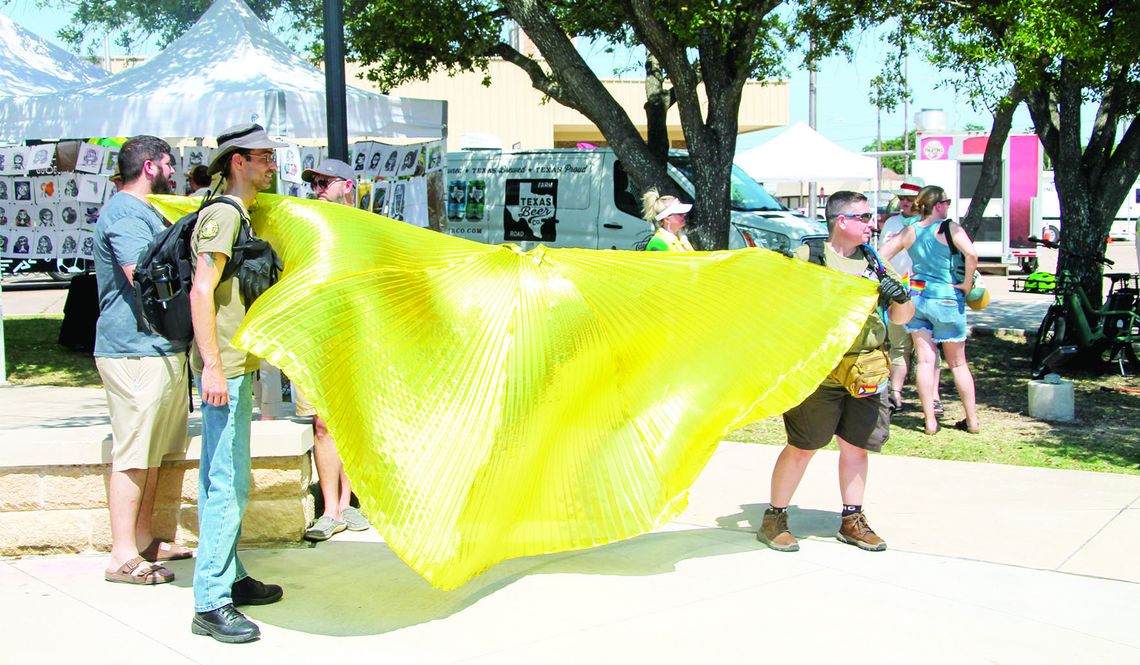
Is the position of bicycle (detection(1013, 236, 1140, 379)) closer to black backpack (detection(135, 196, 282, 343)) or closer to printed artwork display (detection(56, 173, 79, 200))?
black backpack (detection(135, 196, 282, 343))

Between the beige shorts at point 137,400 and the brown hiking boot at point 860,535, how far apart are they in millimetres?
3203

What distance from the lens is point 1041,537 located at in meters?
5.54

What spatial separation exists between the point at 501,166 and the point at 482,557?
496 inches

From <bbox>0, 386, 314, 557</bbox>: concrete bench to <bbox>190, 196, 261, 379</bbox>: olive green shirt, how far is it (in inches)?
37.8

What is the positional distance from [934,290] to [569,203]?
26.8 ft

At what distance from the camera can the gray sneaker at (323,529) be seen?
538 centimetres

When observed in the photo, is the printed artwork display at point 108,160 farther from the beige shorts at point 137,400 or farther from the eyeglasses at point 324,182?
the beige shorts at point 137,400

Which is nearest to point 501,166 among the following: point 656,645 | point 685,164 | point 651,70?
point 685,164

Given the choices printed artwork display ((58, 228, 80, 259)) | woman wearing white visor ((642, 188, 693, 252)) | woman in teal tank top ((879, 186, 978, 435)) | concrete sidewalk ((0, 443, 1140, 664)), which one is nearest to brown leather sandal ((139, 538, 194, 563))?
concrete sidewalk ((0, 443, 1140, 664))

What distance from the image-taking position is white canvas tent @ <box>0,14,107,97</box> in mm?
13242

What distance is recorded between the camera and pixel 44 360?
1198 centimetres

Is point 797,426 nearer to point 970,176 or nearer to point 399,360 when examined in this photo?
point 399,360

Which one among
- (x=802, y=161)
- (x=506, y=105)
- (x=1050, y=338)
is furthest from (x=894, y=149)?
(x=1050, y=338)

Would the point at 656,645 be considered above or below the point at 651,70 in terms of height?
below
